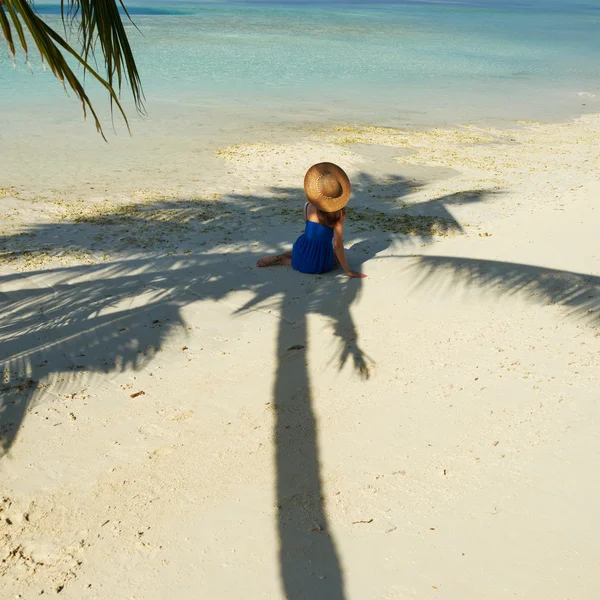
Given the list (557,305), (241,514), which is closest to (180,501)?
(241,514)

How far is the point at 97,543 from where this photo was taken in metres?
3.30

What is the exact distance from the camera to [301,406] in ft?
14.4

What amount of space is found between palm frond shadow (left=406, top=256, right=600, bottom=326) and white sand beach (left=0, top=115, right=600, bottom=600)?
0.07ft

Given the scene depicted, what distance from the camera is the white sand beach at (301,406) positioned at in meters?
3.10

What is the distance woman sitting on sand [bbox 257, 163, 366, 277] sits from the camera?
20.5ft

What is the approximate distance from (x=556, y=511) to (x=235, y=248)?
487 cm

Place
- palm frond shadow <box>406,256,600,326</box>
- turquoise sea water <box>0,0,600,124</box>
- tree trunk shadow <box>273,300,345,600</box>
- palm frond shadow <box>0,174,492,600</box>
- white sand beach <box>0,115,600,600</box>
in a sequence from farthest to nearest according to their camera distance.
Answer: turquoise sea water <box>0,0,600,124</box>
palm frond shadow <box>406,256,600,326</box>
palm frond shadow <box>0,174,492,600</box>
white sand beach <box>0,115,600,600</box>
tree trunk shadow <box>273,300,345,600</box>

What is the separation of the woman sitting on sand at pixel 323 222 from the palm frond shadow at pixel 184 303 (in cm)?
18

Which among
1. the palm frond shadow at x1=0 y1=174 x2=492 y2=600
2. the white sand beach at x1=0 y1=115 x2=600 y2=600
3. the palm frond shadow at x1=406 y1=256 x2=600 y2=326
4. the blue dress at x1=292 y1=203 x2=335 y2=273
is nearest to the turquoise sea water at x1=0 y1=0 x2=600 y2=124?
the palm frond shadow at x1=0 y1=174 x2=492 y2=600

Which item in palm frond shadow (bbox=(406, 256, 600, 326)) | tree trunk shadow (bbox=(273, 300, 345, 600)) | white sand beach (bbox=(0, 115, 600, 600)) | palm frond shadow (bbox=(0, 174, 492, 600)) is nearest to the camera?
tree trunk shadow (bbox=(273, 300, 345, 600))

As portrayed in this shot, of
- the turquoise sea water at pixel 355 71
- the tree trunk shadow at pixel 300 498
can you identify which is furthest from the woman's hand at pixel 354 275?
the turquoise sea water at pixel 355 71

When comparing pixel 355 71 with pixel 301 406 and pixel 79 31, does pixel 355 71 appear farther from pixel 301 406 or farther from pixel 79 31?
pixel 79 31

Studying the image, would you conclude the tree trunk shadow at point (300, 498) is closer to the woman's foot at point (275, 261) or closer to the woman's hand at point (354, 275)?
the woman's hand at point (354, 275)

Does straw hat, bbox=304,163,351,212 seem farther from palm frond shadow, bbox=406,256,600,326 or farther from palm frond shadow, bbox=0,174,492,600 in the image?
palm frond shadow, bbox=406,256,600,326
